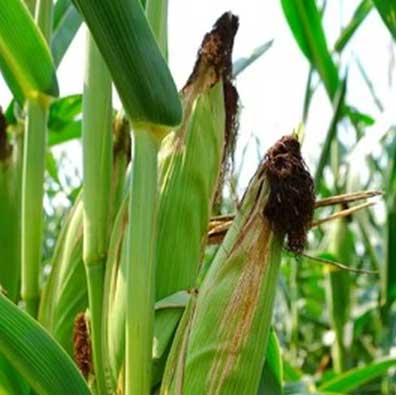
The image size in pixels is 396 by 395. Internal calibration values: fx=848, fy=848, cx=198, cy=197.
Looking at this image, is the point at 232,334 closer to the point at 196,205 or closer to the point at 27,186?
the point at 196,205

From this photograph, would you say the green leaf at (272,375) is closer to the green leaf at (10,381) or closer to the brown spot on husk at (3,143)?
the green leaf at (10,381)

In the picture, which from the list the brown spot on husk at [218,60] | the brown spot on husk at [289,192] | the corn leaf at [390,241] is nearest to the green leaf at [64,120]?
the corn leaf at [390,241]

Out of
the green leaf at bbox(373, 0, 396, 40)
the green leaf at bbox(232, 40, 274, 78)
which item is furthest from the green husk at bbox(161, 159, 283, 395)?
the green leaf at bbox(232, 40, 274, 78)

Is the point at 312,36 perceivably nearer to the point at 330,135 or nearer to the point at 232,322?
the point at 330,135

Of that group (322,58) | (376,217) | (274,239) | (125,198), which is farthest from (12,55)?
(376,217)

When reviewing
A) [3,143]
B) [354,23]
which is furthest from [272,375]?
[354,23]

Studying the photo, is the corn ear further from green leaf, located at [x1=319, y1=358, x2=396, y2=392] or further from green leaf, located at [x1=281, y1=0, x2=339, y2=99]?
green leaf, located at [x1=319, y1=358, x2=396, y2=392]
